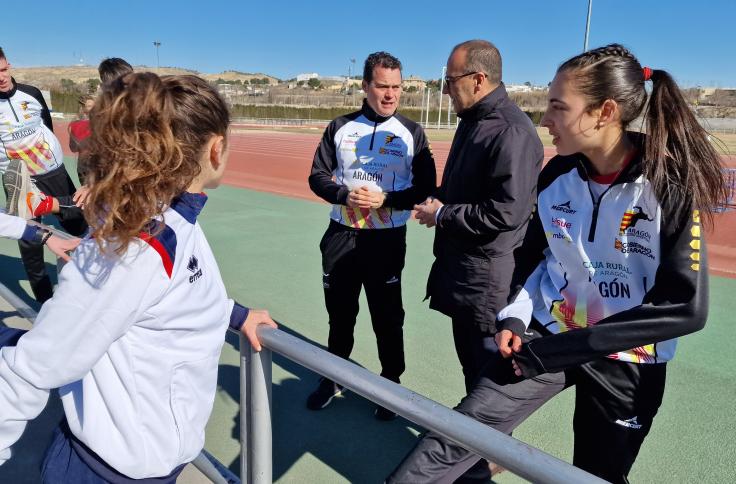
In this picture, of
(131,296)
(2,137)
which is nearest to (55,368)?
(131,296)

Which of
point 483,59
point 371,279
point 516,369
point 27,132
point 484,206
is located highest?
point 483,59

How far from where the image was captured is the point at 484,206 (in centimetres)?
234

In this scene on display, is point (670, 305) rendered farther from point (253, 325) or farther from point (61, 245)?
point (61, 245)

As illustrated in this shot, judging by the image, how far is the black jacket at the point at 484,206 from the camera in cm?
230

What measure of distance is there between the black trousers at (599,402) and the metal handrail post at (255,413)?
0.61m

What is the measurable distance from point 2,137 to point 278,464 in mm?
3339

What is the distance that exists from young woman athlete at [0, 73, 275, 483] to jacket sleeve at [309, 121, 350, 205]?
68.7 inches

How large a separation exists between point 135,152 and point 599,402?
1.53 m

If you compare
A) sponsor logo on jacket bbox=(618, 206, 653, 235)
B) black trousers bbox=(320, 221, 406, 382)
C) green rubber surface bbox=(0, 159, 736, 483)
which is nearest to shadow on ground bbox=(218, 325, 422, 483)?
green rubber surface bbox=(0, 159, 736, 483)

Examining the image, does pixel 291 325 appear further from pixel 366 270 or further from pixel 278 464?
pixel 278 464

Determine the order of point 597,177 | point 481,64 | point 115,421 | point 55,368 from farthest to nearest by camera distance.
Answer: point 481,64 < point 597,177 < point 115,421 < point 55,368

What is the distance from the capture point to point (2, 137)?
4.05 metres

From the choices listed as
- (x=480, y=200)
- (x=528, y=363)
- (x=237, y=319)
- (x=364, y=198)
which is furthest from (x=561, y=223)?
(x=364, y=198)

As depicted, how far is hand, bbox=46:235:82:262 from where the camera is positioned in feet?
6.40
